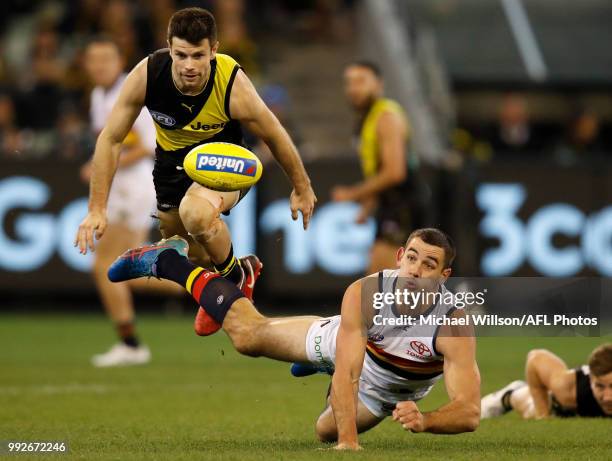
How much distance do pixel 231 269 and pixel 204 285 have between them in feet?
3.48

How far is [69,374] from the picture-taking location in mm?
11039

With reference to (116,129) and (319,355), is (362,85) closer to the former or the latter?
(116,129)

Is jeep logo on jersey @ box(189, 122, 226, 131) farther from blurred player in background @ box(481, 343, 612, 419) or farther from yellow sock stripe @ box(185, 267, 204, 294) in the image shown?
blurred player in background @ box(481, 343, 612, 419)

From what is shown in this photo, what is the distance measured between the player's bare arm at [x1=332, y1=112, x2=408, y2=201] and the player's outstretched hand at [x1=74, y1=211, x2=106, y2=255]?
14.1ft

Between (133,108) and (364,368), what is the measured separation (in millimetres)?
1993

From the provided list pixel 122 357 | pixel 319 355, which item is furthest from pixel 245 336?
pixel 122 357

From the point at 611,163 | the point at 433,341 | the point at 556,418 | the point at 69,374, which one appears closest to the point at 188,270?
the point at 433,341

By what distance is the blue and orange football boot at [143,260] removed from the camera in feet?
26.3

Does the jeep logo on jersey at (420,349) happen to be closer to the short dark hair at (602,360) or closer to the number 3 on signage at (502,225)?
the short dark hair at (602,360)

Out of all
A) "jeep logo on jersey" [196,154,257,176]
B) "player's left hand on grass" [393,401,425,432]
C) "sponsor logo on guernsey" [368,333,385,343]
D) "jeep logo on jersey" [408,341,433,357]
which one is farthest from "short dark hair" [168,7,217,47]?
"player's left hand on grass" [393,401,425,432]

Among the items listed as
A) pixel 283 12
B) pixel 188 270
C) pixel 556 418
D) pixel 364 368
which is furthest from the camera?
pixel 283 12

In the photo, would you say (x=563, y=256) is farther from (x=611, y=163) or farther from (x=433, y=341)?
(x=433, y=341)

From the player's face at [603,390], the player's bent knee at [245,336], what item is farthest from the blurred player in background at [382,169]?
the player's bent knee at [245,336]

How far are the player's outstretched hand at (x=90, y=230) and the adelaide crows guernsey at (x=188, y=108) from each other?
74cm
